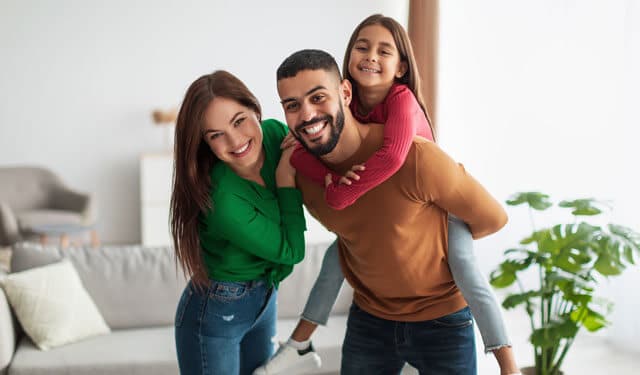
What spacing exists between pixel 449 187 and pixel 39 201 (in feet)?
17.3

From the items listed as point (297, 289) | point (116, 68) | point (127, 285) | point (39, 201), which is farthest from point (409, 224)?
point (116, 68)

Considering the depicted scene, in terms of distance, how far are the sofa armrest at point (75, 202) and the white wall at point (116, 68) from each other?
2.01ft

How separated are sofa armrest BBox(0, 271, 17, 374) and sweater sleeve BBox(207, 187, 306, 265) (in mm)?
1505

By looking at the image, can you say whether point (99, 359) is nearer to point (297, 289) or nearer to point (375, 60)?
point (297, 289)

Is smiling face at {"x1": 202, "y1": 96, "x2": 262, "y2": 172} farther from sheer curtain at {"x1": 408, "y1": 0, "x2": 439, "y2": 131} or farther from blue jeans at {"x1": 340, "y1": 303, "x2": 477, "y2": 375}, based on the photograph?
sheer curtain at {"x1": 408, "y1": 0, "x2": 439, "y2": 131}

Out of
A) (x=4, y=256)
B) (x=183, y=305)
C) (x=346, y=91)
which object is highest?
(x=346, y=91)

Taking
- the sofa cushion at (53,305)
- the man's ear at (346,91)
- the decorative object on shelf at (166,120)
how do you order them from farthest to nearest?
the decorative object on shelf at (166,120) < the sofa cushion at (53,305) < the man's ear at (346,91)

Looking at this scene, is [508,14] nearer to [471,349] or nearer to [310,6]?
[310,6]

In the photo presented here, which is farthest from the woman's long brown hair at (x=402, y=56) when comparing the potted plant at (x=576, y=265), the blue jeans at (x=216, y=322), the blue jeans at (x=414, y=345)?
the potted plant at (x=576, y=265)

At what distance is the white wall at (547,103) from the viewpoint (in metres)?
3.70

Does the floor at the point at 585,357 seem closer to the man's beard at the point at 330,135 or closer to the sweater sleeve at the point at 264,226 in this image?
the sweater sleeve at the point at 264,226

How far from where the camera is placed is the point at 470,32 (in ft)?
17.7

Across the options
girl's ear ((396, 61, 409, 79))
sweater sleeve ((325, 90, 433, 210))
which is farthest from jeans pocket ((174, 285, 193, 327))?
girl's ear ((396, 61, 409, 79))

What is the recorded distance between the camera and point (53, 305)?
2.94 meters
